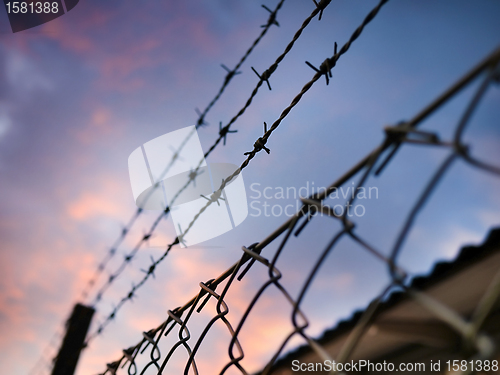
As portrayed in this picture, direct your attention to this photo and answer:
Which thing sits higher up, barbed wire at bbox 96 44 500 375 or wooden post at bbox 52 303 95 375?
wooden post at bbox 52 303 95 375

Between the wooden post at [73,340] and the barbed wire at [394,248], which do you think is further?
the wooden post at [73,340]

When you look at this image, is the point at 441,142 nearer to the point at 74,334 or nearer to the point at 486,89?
the point at 486,89

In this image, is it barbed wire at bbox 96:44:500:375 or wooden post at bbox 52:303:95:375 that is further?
wooden post at bbox 52:303:95:375

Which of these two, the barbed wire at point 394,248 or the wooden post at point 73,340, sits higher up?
the wooden post at point 73,340

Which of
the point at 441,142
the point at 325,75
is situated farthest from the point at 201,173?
the point at 441,142

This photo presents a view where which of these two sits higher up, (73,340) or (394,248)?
(73,340)

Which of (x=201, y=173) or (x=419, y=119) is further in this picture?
(x=201, y=173)

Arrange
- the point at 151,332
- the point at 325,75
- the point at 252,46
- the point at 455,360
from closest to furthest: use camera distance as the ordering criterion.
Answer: the point at 455,360 < the point at 325,75 < the point at 151,332 < the point at 252,46

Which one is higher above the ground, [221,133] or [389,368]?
[221,133]

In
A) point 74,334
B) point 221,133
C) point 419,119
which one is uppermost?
point 221,133

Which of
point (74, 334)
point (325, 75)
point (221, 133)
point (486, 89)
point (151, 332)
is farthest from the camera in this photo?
point (74, 334)

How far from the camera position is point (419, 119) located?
456 mm

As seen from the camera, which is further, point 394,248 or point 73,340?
point 73,340

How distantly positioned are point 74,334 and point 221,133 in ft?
5.72
